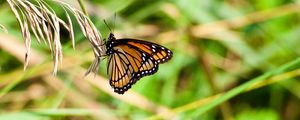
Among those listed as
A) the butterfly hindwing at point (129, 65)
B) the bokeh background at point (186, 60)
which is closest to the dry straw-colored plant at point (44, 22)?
the butterfly hindwing at point (129, 65)

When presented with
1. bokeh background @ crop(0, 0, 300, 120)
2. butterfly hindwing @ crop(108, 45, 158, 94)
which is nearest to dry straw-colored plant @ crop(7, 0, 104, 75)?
butterfly hindwing @ crop(108, 45, 158, 94)

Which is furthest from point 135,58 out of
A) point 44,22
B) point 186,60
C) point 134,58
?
point 186,60

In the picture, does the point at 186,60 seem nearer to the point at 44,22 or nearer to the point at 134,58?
the point at 134,58

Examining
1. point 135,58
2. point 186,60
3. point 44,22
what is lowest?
point 44,22

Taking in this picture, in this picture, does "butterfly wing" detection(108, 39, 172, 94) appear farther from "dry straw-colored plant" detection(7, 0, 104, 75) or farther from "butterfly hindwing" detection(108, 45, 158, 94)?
"dry straw-colored plant" detection(7, 0, 104, 75)

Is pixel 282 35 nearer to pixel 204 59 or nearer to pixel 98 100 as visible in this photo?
pixel 204 59

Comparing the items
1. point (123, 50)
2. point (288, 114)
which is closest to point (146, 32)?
point (288, 114)

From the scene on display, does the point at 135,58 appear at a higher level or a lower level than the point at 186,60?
lower
